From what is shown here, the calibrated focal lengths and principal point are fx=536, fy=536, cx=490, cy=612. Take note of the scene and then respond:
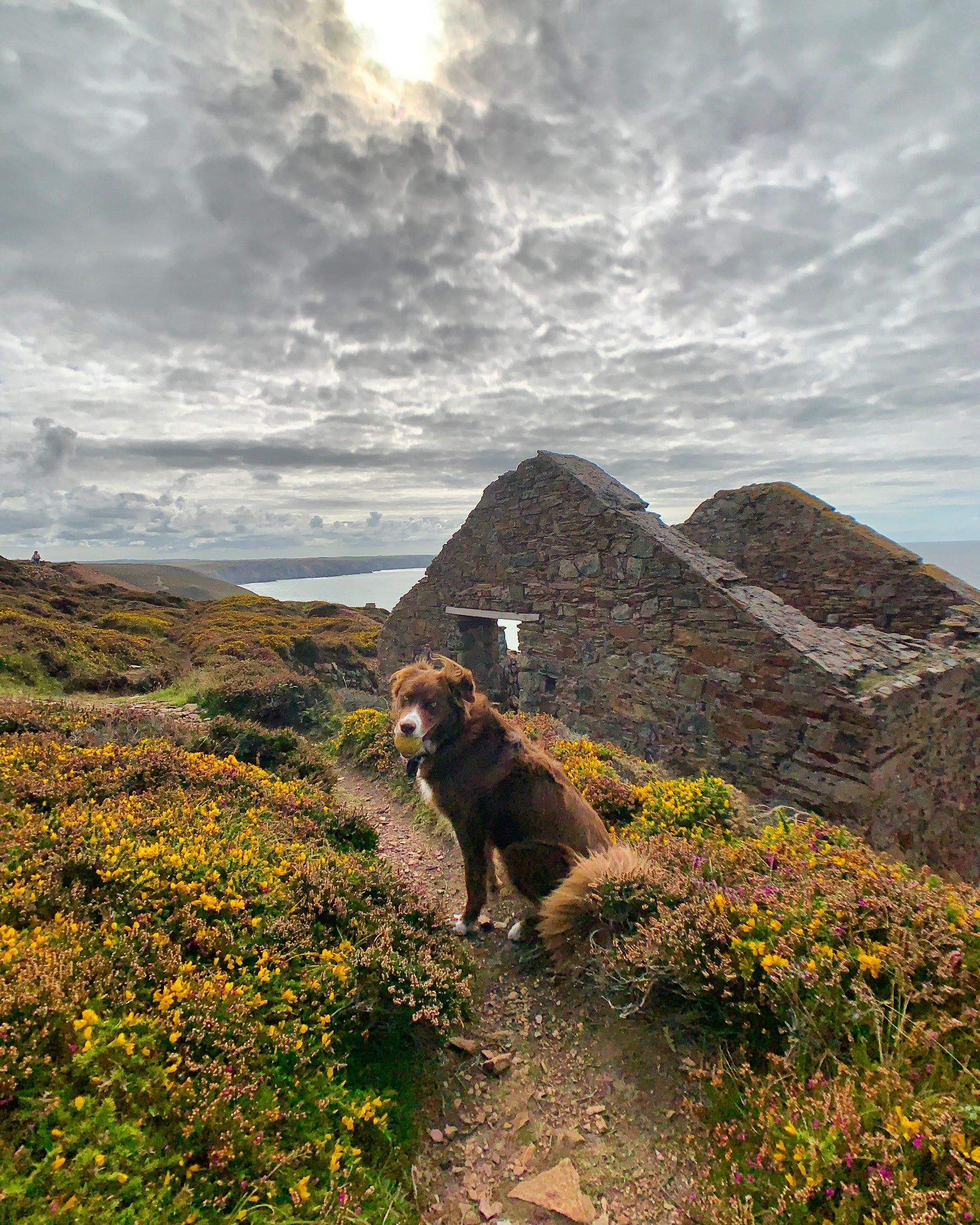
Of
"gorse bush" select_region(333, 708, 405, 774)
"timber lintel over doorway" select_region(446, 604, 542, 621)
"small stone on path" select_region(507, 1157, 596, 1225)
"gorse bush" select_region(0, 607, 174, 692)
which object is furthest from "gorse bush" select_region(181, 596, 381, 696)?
"small stone on path" select_region(507, 1157, 596, 1225)

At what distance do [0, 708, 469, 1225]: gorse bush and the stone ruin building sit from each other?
196 inches

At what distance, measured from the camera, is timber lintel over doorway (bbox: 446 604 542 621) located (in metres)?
9.95

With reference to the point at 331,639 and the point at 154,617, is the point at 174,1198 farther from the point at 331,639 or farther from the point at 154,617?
the point at 154,617

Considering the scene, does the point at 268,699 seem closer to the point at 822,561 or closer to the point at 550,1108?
the point at 550,1108

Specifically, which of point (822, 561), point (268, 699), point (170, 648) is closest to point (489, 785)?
point (268, 699)

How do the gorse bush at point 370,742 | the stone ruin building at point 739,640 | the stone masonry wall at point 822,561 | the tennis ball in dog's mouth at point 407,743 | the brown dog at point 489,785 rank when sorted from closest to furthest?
the tennis ball in dog's mouth at point 407,743 → the brown dog at point 489,785 → the stone ruin building at point 739,640 → the gorse bush at point 370,742 → the stone masonry wall at point 822,561

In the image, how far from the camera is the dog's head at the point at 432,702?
3.53 meters

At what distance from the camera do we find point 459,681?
3.80 m

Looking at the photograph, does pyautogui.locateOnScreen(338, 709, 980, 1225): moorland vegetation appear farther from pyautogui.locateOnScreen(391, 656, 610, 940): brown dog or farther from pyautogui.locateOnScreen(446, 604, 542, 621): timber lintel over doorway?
pyautogui.locateOnScreen(446, 604, 542, 621): timber lintel over doorway

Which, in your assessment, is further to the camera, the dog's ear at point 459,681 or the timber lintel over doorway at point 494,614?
the timber lintel over doorway at point 494,614

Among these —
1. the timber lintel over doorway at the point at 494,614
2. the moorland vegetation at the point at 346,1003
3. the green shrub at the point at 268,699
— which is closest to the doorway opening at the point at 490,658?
the timber lintel over doorway at the point at 494,614

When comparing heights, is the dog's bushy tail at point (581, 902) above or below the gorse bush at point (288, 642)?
above

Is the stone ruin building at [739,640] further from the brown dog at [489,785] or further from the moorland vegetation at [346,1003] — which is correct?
the brown dog at [489,785]

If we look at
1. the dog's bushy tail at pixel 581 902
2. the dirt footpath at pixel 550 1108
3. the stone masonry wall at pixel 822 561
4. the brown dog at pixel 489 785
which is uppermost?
the stone masonry wall at pixel 822 561
